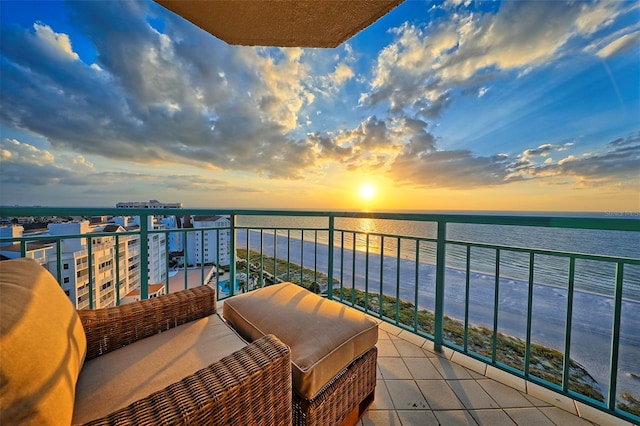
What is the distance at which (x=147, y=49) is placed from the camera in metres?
3.43

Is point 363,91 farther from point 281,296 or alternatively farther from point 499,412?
point 499,412

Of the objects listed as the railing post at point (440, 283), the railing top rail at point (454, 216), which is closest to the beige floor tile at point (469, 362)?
the railing post at point (440, 283)

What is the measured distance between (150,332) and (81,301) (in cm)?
201

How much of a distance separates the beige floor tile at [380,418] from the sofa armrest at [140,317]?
3.81 feet

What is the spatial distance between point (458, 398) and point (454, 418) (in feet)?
0.57

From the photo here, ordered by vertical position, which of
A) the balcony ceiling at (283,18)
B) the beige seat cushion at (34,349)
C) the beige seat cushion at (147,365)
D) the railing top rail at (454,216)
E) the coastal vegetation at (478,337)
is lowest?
the coastal vegetation at (478,337)

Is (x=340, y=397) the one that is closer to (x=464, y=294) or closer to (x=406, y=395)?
(x=406, y=395)

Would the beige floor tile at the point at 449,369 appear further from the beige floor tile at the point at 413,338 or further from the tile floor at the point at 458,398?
the beige floor tile at the point at 413,338

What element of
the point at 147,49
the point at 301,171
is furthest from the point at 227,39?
the point at 301,171

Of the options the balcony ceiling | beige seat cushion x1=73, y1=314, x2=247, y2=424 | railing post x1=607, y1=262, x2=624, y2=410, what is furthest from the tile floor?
the balcony ceiling

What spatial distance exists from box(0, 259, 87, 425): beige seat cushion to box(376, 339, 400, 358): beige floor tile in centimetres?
189

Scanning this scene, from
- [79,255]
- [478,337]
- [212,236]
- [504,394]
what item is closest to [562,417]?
[504,394]

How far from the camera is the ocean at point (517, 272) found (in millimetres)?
1724

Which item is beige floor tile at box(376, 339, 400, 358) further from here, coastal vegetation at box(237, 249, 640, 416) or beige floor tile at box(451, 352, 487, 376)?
beige floor tile at box(451, 352, 487, 376)
